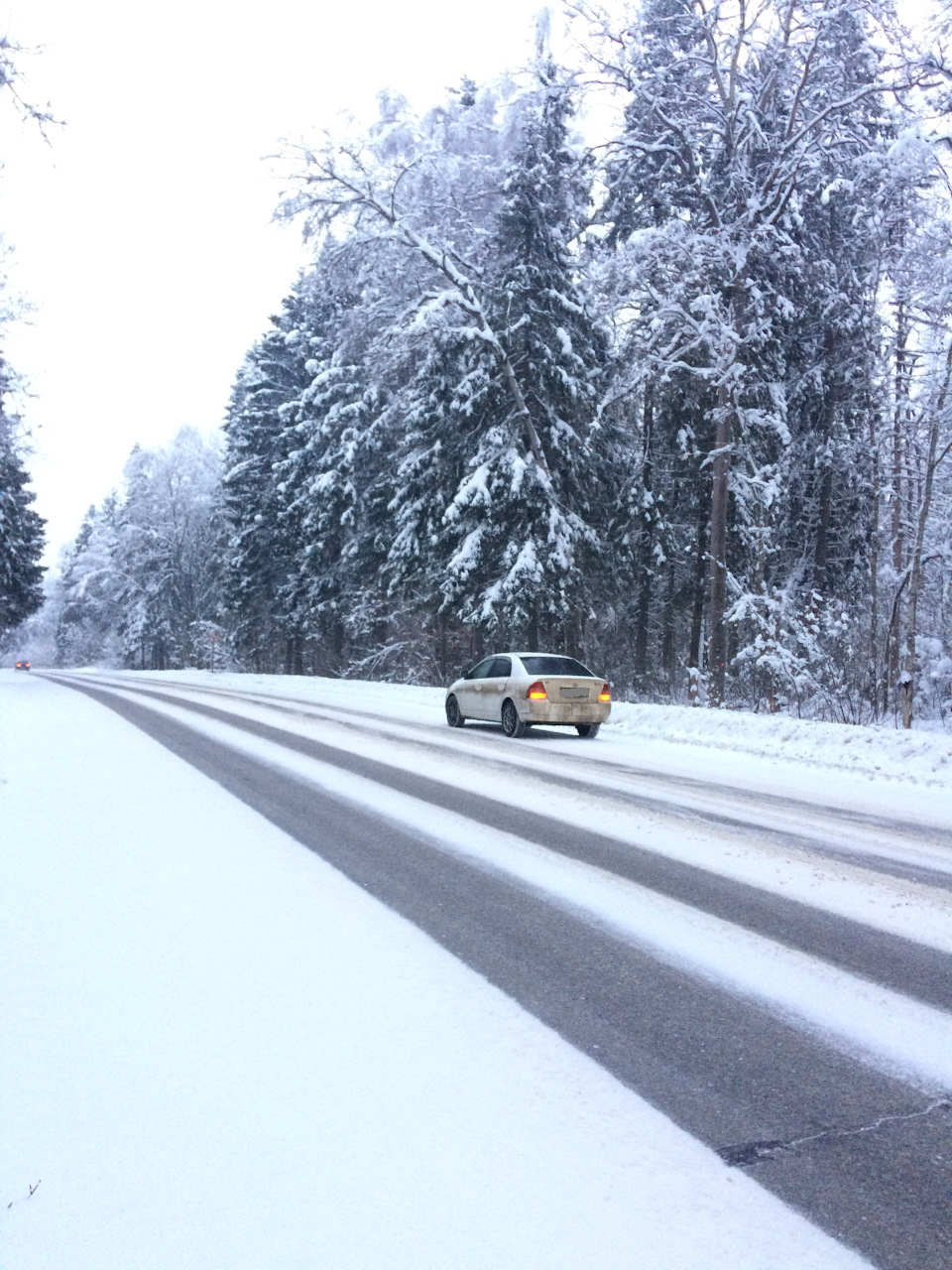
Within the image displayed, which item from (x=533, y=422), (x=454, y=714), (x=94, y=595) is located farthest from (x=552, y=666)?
(x=94, y=595)

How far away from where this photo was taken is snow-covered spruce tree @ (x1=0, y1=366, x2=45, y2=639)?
34188 mm

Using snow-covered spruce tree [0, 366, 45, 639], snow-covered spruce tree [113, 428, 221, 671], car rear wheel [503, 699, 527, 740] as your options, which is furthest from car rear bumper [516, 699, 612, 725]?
snow-covered spruce tree [113, 428, 221, 671]

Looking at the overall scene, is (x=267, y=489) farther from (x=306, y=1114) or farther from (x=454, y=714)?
(x=306, y=1114)

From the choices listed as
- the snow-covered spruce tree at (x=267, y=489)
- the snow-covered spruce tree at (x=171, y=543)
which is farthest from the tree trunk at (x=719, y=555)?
the snow-covered spruce tree at (x=171, y=543)

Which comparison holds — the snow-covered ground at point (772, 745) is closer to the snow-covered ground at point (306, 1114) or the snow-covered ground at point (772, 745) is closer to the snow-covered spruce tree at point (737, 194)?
the snow-covered spruce tree at point (737, 194)

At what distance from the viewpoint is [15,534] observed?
1795 inches

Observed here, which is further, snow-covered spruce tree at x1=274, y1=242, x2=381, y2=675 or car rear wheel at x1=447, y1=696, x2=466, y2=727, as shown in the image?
snow-covered spruce tree at x1=274, y1=242, x2=381, y2=675

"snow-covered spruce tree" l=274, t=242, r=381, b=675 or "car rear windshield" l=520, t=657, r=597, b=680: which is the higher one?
"snow-covered spruce tree" l=274, t=242, r=381, b=675

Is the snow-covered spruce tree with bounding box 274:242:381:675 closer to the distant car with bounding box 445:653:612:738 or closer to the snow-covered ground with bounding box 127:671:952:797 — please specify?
the distant car with bounding box 445:653:612:738

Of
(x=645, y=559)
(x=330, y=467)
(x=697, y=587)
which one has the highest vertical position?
(x=330, y=467)

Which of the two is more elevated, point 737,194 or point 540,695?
point 737,194

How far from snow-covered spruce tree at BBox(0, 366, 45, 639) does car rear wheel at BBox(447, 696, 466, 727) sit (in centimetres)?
2149

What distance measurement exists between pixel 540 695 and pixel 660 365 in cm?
903

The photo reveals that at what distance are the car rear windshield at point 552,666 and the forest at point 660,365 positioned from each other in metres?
4.57
